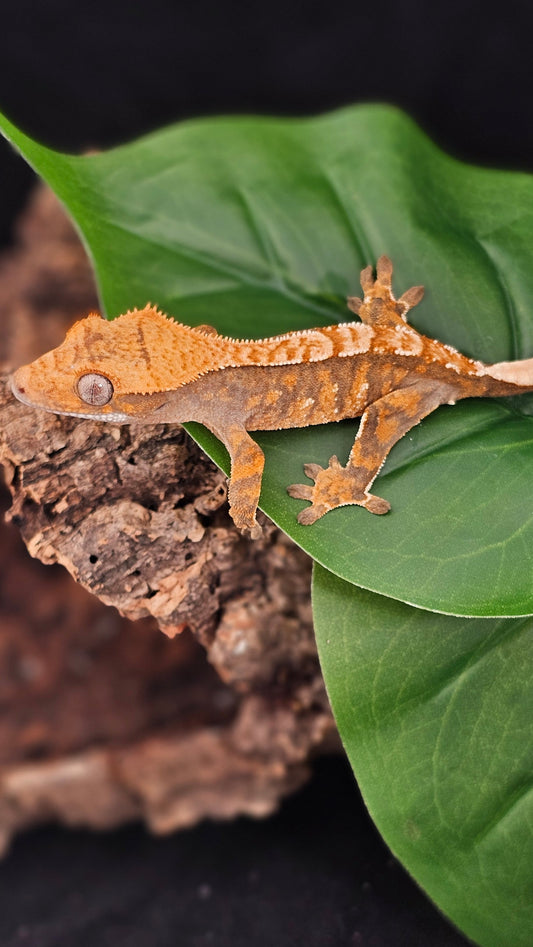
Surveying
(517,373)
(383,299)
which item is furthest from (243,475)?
(517,373)

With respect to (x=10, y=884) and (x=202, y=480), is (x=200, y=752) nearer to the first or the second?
(x=10, y=884)

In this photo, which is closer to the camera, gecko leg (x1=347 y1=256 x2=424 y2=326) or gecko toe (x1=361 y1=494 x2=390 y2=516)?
gecko toe (x1=361 y1=494 x2=390 y2=516)

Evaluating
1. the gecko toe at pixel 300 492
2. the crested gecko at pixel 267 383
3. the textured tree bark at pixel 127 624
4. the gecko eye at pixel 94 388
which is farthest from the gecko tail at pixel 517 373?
the gecko eye at pixel 94 388

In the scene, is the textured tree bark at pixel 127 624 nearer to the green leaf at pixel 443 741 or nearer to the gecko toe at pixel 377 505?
the gecko toe at pixel 377 505

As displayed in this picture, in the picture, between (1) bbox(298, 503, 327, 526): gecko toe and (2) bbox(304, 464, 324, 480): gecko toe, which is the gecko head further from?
(1) bbox(298, 503, 327, 526): gecko toe

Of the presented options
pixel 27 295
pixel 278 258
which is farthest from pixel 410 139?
pixel 27 295

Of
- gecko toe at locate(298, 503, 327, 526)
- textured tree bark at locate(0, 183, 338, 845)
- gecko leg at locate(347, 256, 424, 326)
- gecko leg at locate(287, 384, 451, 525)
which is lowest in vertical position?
textured tree bark at locate(0, 183, 338, 845)

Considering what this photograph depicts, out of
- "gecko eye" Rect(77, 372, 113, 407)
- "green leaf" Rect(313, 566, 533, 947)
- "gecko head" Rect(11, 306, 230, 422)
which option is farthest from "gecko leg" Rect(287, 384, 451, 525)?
"gecko eye" Rect(77, 372, 113, 407)
